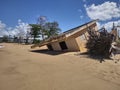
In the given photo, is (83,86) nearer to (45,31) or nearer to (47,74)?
(47,74)

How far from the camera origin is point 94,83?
19.9 feet

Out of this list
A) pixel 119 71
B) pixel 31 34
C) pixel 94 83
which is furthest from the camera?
pixel 31 34

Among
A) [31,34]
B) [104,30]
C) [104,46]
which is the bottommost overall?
[104,46]

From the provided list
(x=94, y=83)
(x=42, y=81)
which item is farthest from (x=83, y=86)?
(x=42, y=81)

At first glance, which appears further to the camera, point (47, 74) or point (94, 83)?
point (47, 74)

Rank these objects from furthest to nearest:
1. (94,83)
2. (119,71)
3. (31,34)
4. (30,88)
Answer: (31,34)
(119,71)
(94,83)
(30,88)

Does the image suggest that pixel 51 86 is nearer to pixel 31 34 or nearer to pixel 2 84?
pixel 2 84

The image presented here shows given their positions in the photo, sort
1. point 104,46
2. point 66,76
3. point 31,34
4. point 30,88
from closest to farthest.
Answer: point 30,88, point 66,76, point 104,46, point 31,34

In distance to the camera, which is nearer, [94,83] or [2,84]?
[2,84]

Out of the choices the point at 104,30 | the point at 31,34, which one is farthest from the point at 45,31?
the point at 104,30

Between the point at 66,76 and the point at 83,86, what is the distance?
123cm

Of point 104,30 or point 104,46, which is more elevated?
point 104,30

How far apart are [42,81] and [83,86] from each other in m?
1.54

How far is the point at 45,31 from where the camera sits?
4669 cm
